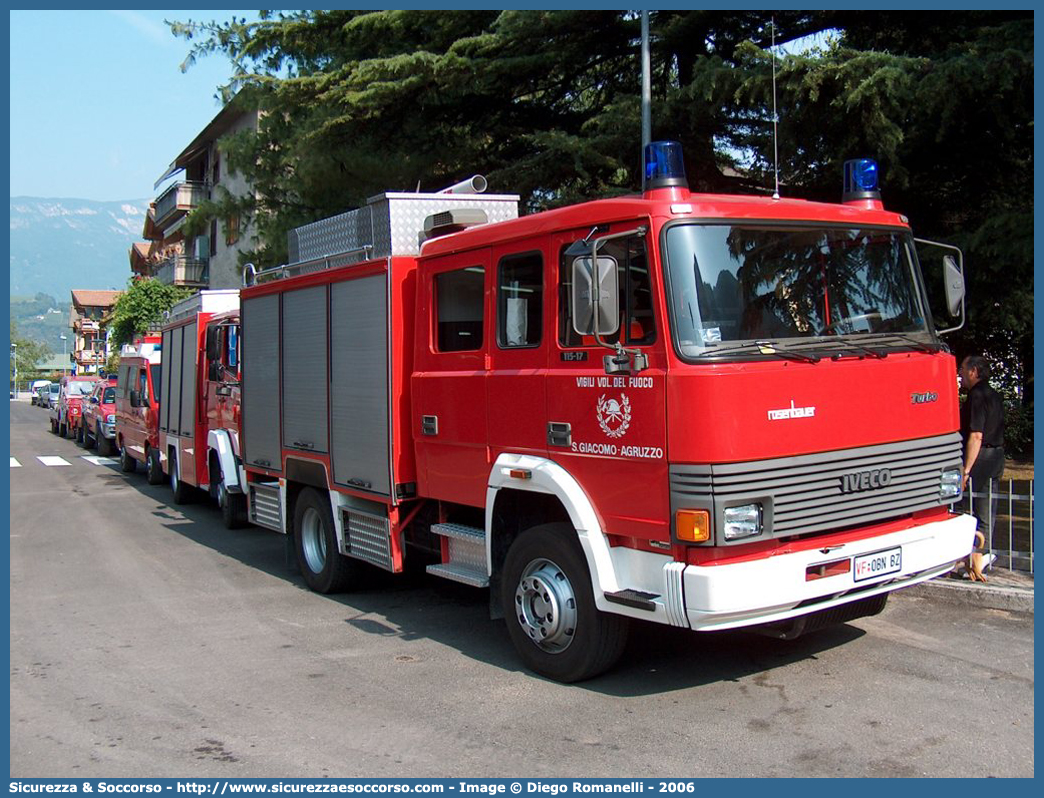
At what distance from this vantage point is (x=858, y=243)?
19.8 ft

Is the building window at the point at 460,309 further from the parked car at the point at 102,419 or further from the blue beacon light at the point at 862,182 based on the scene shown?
the parked car at the point at 102,419

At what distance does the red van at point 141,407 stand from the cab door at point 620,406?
40.7 feet

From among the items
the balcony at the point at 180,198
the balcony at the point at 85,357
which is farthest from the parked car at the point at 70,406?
the balcony at the point at 85,357

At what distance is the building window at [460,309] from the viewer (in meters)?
6.70

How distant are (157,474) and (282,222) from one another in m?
5.47

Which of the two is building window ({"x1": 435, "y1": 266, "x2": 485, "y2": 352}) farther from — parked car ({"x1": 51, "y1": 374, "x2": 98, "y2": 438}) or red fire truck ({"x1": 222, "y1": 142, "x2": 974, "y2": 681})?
parked car ({"x1": 51, "y1": 374, "x2": 98, "y2": 438})

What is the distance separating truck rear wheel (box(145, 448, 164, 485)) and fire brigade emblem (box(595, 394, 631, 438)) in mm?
13358

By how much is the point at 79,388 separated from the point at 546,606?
3422 centimetres

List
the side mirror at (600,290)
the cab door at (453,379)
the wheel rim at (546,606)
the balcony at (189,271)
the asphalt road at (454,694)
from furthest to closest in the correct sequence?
1. the balcony at (189,271)
2. the cab door at (453,379)
3. the wheel rim at (546,606)
4. the side mirror at (600,290)
5. the asphalt road at (454,694)

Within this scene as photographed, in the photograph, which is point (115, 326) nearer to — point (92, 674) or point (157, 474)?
point (157, 474)

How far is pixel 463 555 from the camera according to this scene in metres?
6.97

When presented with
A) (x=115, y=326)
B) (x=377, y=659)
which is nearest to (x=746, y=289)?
(x=377, y=659)

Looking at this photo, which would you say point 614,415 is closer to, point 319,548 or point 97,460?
point 319,548

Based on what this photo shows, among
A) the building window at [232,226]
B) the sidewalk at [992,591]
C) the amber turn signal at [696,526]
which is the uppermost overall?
the building window at [232,226]
